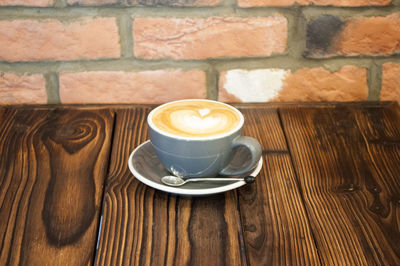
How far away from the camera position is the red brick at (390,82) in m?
0.99

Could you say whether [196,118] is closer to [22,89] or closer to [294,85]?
[294,85]

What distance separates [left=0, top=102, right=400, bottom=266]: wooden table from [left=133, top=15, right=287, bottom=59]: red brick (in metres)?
0.15

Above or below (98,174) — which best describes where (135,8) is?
above

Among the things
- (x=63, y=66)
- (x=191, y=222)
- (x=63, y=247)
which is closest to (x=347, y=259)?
(x=191, y=222)

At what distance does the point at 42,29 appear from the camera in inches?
36.8

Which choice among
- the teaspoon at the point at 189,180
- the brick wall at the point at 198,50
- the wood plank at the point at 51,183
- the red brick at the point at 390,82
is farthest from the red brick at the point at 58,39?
the red brick at the point at 390,82

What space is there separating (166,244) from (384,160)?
0.41 m

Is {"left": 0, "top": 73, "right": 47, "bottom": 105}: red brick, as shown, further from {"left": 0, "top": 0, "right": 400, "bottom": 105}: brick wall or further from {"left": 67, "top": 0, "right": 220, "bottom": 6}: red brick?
{"left": 67, "top": 0, "right": 220, "bottom": 6}: red brick

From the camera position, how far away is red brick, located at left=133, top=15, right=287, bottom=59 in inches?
37.0

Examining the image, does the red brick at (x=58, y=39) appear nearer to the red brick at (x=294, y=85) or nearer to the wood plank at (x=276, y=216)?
the red brick at (x=294, y=85)

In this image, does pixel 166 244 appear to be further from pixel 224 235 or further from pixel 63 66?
pixel 63 66

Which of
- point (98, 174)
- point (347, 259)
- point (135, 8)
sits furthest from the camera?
point (135, 8)

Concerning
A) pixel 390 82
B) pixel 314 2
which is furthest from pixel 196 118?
pixel 390 82

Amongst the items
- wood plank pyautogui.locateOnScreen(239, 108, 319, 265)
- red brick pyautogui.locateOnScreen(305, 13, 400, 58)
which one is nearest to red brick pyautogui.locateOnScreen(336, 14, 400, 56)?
red brick pyautogui.locateOnScreen(305, 13, 400, 58)
